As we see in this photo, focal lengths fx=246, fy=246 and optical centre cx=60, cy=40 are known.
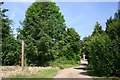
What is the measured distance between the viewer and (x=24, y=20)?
3419 cm

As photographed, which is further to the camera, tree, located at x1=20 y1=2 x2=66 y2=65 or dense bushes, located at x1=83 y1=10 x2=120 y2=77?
tree, located at x1=20 y1=2 x2=66 y2=65

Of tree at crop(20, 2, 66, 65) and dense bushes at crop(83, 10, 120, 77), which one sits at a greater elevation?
tree at crop(20, 2, 66, 65)

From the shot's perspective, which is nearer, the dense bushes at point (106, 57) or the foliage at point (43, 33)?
the dense bushes at point (106, 57)

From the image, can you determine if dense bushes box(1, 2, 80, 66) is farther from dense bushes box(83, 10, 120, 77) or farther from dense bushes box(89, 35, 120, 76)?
dense bushes box(83, 10, 120, 77)

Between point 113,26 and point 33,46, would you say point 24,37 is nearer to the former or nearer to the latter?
point 33,46

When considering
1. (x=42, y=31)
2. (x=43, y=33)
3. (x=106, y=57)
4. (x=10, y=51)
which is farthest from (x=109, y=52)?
(x=10, y=51)

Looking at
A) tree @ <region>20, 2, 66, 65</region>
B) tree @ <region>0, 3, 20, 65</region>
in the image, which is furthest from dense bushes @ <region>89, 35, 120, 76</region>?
tree @ <region>0, 3, 20, 65</region>

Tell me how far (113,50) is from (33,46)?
1506 centimetres

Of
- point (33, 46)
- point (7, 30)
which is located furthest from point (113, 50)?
point (7, 30)

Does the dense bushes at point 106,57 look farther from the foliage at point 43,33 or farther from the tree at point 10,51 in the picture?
the tree at point 10,51

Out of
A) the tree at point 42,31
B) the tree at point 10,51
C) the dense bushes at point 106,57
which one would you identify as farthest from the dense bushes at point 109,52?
the tree at point 10,51

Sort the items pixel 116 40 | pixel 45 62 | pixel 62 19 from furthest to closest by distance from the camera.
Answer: pixel 62 19, pixel 45 62, pixel 116 40

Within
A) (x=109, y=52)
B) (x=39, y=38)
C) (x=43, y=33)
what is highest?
(x=43, y=33)

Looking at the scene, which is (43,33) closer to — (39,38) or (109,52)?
(39,38)
